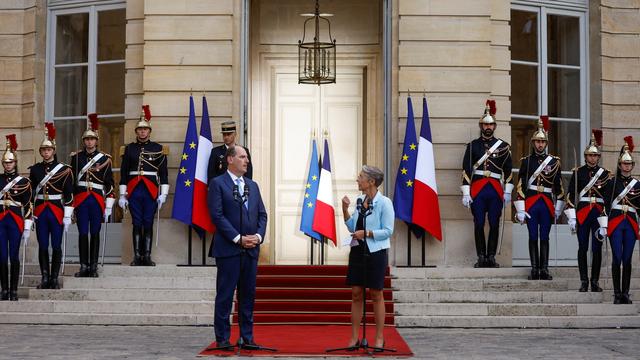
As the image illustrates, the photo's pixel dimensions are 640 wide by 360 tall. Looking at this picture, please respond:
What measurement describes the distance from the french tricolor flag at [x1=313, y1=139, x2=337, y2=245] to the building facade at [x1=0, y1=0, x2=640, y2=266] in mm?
903

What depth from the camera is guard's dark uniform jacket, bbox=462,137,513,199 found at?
42.9ft

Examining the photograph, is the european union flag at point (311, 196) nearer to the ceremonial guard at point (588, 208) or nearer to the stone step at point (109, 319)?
the stone step at point (109, 319)

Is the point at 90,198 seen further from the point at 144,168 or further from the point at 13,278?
the point at 13,278

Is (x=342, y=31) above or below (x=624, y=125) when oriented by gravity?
above

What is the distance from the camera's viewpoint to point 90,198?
13.0 meters

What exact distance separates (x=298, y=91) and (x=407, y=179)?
319 centimetres

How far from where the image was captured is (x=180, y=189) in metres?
13.3

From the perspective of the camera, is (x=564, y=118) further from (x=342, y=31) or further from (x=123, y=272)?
(x=123, y=272)

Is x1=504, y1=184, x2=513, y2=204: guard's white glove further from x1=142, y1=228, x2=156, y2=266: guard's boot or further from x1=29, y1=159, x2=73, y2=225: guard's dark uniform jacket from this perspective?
x1=29, y1=159, x2=73, y2=225: guard's dark uniform jacket

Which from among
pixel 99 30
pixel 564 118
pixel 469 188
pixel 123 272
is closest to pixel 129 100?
pixel 99 30

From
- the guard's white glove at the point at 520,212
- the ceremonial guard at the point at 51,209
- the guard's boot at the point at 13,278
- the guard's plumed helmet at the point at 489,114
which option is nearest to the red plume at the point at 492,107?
the guard's plumed helmet at the point at 489,114

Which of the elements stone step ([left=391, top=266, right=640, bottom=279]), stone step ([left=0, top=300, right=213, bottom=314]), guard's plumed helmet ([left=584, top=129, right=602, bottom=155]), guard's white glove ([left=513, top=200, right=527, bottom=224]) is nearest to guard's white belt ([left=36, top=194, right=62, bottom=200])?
stone step ([left=0, top=300, right=213, bottom=314])

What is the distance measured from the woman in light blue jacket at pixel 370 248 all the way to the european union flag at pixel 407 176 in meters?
4.07

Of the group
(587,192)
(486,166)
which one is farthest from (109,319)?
(587,192)
